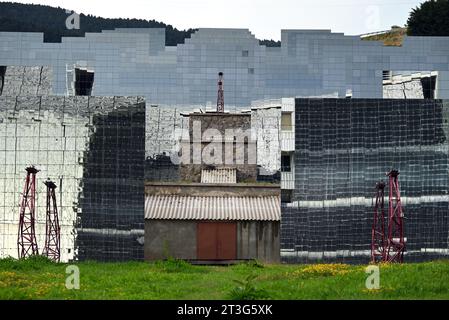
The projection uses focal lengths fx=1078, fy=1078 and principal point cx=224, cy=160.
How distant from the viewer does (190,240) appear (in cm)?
5056

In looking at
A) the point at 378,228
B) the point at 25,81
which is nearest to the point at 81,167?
the point at 378,228

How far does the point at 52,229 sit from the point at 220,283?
15388 millimetres

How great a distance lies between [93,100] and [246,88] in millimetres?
23266

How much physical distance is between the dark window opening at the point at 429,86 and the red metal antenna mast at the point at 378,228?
2145cm

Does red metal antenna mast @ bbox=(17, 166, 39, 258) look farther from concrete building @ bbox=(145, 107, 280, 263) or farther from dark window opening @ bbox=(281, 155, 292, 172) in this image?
dark window opening @ bbox=(281, 155, 292, 172)

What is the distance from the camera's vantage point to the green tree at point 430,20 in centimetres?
9119

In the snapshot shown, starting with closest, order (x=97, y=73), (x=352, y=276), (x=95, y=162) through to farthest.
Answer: (x=352, y=276), (x=95, y=162), (x=97, y=73)

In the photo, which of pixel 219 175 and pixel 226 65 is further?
pixel 226 65

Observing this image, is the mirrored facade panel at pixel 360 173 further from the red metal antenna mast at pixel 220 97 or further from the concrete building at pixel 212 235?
the red metal antenna mast at pixel 220 97

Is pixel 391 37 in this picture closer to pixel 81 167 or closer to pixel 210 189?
pixel 210 189

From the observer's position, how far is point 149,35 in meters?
70.2

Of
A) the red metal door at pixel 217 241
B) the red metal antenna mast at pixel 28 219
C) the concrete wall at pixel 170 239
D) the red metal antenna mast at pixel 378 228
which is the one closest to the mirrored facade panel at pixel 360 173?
the red metal antenna mast at pixel 378 228
